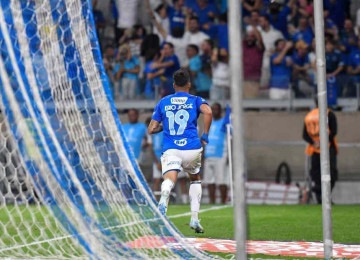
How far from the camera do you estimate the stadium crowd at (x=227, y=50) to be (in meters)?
21.4

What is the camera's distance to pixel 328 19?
22.5 m

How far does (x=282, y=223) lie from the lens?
14742 mm

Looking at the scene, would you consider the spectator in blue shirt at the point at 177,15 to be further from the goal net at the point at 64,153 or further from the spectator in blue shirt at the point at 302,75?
the goal net at the point at 64,153

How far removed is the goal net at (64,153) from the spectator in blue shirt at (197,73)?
35.5 feet

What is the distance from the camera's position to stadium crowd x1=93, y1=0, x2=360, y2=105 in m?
21.4

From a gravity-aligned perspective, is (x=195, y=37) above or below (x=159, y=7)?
below

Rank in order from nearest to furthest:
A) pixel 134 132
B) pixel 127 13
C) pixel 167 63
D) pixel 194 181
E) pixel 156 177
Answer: pixel 194 181 < pixel 134 132 < pixel 156 177 < pixel 167 63 < pixel 127 13

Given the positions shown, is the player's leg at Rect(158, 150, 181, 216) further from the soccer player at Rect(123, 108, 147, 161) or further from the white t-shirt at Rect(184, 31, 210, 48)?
the white t-shirt at Rect(184, 31, 210, 48)

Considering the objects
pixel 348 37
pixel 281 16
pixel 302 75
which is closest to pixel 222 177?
pixel 302 75

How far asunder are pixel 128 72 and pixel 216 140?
3097 mm

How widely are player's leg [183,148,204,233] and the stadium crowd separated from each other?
875 centimetres

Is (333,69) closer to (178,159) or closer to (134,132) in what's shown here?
(134,132)

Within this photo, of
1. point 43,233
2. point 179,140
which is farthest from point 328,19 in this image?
point 43,233

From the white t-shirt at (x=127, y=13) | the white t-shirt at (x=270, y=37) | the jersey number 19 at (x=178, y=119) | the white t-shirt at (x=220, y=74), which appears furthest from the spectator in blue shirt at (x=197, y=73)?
the jersey number 19 at (x=178, y=119)
